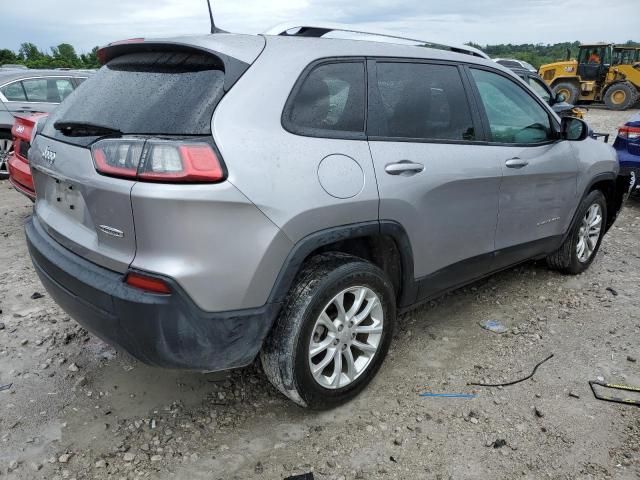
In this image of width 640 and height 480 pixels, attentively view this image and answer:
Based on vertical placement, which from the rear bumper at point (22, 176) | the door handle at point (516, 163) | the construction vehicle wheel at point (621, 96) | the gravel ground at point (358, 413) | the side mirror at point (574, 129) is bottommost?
the construction vehicle wheel at point (621, 96)

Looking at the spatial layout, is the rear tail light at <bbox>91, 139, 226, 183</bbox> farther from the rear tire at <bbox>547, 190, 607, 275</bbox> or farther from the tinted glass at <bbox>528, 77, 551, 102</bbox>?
the tinted glass at <bbox>528, 77, 551, 102</bbox>

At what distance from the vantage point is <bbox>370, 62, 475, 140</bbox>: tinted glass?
107 inches

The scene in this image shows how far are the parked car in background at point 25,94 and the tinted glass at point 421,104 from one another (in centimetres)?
647

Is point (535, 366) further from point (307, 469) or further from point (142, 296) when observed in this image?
point (142, 296)

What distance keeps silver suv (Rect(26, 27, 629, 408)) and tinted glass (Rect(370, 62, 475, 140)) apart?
11 mm

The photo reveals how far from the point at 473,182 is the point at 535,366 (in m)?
1.15

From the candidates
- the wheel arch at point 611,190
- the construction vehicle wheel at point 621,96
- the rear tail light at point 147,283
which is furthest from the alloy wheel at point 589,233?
the construction vehicle wheel at point 621,96

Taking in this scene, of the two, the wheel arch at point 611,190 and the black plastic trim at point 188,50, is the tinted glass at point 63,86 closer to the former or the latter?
the black plastic trim at point 188,50

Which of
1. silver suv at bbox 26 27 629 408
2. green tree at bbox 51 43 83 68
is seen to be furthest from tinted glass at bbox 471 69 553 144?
green tree at bbox 51 43 83 68

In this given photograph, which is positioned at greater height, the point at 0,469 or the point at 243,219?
the point at 243,219

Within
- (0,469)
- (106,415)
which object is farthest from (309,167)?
(0,469)

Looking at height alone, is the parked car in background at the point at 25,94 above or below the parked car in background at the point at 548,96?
above

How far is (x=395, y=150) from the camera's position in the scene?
2.64 m

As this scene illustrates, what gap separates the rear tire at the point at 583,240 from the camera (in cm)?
428
